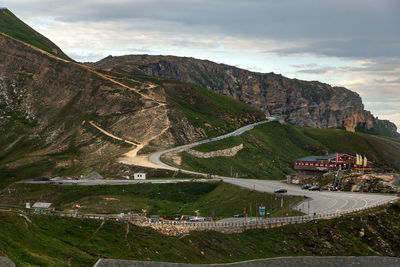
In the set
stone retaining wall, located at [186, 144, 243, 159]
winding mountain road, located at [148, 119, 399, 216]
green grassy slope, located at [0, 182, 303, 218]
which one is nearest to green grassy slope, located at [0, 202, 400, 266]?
winding mountain road, located at [148, 119, 399, 216]

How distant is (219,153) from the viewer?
593ft

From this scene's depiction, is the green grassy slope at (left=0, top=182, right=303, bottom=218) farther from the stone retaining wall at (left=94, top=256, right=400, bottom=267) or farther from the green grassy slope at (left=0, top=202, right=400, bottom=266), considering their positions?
the stone retaining wall at (left=94, top=256, right=400, bottom=267)

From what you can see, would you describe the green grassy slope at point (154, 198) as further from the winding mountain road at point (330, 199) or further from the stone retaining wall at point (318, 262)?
the stone retaining wall at point (318, 262)

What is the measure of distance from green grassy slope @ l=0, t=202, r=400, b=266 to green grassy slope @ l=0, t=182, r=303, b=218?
12.5 meters

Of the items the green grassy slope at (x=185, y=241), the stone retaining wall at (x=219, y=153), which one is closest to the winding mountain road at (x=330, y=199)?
the green grassy slope at (x=185, y=241)

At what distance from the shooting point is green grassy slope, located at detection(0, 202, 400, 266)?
6241 centimetres

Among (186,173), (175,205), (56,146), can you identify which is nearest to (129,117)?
(56,146)

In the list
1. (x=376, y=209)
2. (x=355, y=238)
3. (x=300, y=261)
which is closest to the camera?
(x=300, y=261)

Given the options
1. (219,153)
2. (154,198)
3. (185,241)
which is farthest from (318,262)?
(219,153)

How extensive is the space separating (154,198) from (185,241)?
46499 mm

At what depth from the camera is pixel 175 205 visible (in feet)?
400

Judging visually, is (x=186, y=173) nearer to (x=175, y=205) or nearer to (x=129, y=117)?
(x=175, y=205)

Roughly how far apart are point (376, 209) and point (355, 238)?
37.0ft

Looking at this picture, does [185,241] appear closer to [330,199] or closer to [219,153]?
[330,199]
